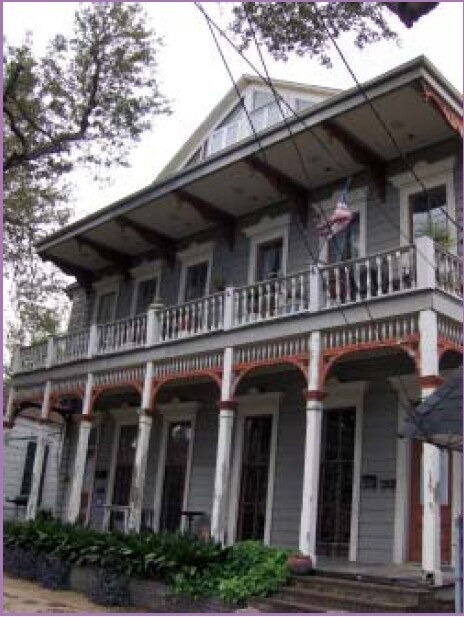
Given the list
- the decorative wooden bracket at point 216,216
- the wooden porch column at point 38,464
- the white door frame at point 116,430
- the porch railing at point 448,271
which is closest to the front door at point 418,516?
the porch railing at point 448,271

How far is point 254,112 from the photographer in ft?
63.4

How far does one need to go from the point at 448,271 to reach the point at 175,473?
28.7 ft

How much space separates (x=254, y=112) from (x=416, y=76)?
7727 millimetres

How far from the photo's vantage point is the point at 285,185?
15797mm

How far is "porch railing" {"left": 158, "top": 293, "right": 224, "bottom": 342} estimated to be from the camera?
1478 cm

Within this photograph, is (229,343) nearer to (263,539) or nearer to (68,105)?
(263,539)

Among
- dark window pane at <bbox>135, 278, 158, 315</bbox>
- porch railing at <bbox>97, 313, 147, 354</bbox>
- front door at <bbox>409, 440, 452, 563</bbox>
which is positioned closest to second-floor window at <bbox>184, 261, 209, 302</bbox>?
dark window pane at <bbox>135, 278, 158, 315</bbox>

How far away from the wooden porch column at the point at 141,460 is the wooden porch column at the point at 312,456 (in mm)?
4089

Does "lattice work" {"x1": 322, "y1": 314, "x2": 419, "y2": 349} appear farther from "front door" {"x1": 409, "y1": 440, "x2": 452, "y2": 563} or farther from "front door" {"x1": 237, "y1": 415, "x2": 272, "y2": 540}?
"front door" {"x1": 237, "y1": 415, "x2": 272, "y2": 540}

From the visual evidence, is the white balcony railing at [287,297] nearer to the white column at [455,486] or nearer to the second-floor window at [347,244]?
the second-floor window at [347,244]

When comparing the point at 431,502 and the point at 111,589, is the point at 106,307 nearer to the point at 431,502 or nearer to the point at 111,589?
the point at 111,589

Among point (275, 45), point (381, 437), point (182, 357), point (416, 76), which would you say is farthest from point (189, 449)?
point (275, 45)

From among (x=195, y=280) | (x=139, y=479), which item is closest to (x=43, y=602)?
(x=139, y=479)

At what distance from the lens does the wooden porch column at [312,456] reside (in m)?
11.6
